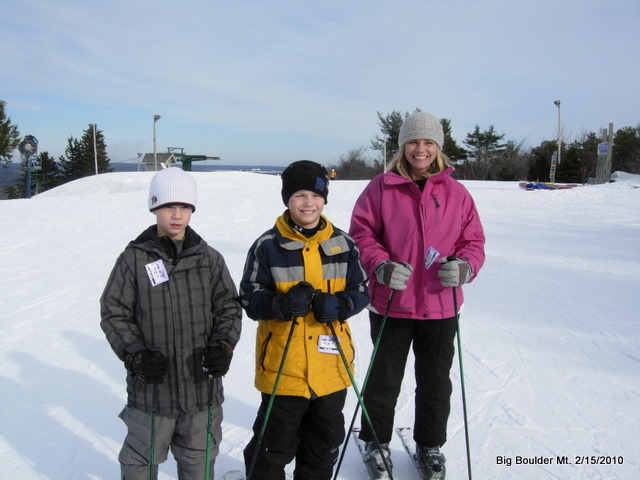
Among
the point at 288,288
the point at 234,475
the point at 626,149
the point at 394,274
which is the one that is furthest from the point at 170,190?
the point at 626,149

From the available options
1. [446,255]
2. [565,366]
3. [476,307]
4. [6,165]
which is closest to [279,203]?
[476,307]

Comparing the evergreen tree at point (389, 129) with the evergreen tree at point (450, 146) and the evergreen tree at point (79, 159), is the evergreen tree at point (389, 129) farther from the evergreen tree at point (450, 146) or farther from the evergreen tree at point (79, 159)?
the evergreen tree at point (79, 159)

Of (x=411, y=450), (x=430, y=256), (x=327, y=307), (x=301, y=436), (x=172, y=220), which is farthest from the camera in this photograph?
(x=411, y=450)

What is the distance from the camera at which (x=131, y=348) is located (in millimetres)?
1946

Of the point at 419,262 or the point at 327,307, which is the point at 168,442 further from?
the point at 419,262

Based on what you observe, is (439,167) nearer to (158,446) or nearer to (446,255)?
(446,255)

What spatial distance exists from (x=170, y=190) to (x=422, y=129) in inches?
52.1

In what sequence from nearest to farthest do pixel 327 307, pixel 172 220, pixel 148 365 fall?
pixel 148 365 → pixel 327 307 → pixel 172 220

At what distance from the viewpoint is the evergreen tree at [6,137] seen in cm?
3475

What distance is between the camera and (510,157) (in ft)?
127

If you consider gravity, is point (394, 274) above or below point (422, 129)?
below

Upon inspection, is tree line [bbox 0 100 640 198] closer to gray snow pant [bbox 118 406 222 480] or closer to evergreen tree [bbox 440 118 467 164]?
evergreen tree [bbox 440 118 467 164]

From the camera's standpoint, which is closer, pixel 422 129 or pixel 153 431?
pixel 153 431

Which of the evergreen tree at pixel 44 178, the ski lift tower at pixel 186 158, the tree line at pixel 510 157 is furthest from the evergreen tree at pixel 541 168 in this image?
the evergreen tree at pixel 44 178
